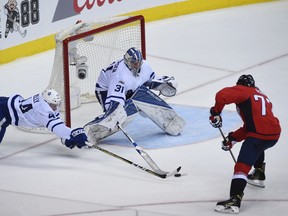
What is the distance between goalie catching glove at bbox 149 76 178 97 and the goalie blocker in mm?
252

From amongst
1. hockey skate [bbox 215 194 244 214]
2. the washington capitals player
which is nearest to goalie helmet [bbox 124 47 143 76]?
the washington capitals player

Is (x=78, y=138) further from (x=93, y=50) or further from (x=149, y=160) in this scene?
(x=93, y=50)

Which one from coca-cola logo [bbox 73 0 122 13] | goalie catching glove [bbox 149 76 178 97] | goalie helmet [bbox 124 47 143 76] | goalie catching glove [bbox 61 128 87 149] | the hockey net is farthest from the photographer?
coca-cola logo [bbox 73 0 122 13]

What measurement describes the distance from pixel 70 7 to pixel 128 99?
290 centimetres

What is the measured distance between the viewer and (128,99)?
27.5 ft

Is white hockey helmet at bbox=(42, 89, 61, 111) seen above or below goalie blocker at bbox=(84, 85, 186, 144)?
above

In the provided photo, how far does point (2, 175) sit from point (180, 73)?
10.5 ft

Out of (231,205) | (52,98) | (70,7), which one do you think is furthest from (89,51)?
(231,205)

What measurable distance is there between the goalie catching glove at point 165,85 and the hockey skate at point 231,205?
79.7 inches

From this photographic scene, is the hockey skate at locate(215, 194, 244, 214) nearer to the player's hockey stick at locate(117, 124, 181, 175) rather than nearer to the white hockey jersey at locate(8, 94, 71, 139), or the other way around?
the player's hockey stick at locate(117, 124, 181, 175)

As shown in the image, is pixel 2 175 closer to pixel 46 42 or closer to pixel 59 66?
pixel 59 66

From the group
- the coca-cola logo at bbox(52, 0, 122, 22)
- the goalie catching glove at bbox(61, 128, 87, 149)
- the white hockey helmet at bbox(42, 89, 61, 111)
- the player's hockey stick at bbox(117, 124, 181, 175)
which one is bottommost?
the player's hockey stick at bbox(117, 124, 181, 175)

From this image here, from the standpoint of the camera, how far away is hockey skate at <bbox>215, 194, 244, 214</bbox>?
6.84 metres

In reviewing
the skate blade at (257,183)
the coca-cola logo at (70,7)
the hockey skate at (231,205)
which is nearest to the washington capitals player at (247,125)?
the hockey skate at (231,205)
